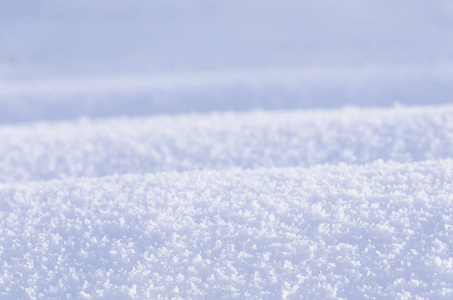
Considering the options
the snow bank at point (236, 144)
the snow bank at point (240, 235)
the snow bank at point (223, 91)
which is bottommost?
the snow bank at point (240, 235)

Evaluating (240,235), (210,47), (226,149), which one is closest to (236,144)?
(226,149)

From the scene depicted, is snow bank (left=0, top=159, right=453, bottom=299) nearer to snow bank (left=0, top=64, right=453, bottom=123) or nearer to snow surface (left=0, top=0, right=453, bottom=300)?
snow surface (left=0, top=0, right=453, bottom=300)

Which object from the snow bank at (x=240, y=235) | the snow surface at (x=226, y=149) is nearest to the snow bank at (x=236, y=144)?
the snow surface at (x=226, y=149)

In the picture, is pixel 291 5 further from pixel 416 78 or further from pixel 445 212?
pixel 445 212

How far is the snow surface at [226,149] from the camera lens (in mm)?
367

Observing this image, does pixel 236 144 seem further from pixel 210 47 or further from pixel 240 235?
pixel 210 47

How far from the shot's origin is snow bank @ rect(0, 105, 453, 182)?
574mm

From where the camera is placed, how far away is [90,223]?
0.42 m

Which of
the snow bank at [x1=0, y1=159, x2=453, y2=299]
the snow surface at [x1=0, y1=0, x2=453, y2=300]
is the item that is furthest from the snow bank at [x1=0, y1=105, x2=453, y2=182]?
the snow bank at [x1=0, y1=159, x2=453, y2=299]

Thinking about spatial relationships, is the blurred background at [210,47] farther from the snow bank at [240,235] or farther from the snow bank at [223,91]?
the snow bank at [240,235]

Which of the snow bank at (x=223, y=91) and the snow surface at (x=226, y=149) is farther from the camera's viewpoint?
the snow bank at (x=223, y=91)

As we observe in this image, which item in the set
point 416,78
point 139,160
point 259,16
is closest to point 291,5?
point 259,16

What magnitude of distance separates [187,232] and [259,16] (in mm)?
559

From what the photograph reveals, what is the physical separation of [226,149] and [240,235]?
22 centimetres
